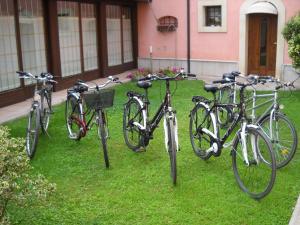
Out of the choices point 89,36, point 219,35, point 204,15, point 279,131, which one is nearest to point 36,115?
point 279,131

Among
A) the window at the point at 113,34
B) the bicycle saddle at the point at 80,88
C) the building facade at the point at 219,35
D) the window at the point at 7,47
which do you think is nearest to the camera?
the bicycle saddle at the point at 80,88

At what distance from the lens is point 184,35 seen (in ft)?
42.5

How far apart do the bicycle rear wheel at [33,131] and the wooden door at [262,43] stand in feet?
25.9

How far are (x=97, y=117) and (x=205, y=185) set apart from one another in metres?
1.59

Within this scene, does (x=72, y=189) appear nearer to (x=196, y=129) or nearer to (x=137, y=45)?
(x=196, y=129)

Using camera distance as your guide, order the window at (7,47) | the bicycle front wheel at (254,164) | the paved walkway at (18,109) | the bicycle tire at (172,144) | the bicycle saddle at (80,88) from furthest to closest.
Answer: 1. the window at (7,47)
2. the paved walkway at (18,109)
3. the bicycle saddle at (80,88)
4. the bicycle tire at (172,144)
5. the bicycle front wheel at (254,164)

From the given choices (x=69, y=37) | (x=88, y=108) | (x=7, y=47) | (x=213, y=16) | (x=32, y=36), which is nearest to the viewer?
(x=88, y=108)

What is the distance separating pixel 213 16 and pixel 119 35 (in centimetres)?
289

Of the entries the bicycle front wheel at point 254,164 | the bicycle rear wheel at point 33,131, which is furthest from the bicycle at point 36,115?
the bicycle front wheel at point 254,164

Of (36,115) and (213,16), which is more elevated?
(213,16)

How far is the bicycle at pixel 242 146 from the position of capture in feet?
13.8

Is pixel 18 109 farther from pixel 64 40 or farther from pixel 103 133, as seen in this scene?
pixel 103 133

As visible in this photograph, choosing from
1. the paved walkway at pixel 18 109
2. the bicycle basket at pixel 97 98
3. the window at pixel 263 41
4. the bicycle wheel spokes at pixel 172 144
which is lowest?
the paved walkway at pixel 18 109

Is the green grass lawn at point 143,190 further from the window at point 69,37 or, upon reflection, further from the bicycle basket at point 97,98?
the window at point 69,37
